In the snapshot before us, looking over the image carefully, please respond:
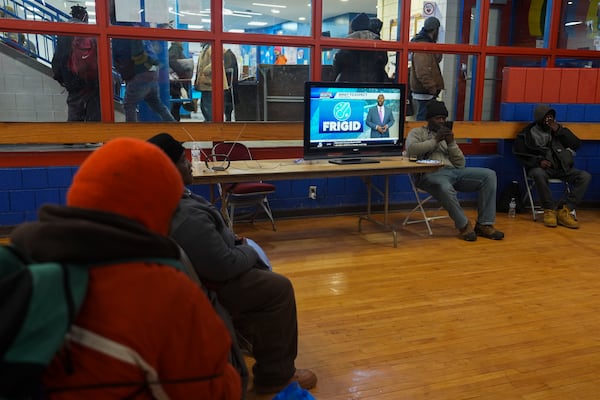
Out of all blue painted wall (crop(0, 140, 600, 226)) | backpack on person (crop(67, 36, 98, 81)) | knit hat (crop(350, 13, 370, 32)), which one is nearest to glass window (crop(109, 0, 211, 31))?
backpack on person (crop(67, 36, 98, 81))

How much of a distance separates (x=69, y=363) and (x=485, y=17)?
18.5 feet

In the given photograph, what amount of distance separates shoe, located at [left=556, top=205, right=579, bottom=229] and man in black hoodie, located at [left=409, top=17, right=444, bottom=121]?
1677 mm

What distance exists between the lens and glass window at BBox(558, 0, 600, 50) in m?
6.12

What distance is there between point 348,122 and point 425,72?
1.64m

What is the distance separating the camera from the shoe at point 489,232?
15.1ft

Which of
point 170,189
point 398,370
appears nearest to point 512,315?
point 398,370

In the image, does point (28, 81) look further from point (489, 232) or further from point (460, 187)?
point (489, 232)

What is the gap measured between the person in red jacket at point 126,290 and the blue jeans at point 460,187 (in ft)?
12.7

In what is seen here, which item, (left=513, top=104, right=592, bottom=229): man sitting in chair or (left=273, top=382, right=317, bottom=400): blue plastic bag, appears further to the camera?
(left=513, top=104, right=592, bottom=229): man sitting in chair

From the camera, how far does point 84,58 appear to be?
4.56 metres

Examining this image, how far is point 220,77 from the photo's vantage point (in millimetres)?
4832

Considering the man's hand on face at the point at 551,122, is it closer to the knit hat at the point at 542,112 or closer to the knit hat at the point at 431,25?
the knit hat at the point at 542,112

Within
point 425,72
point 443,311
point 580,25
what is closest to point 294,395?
point 443,311

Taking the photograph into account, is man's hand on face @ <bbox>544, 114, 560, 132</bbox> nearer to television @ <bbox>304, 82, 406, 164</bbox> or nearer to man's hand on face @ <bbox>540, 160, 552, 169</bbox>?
man's hand on face @ <bbox>540, 160, 552, 169</bbox>
